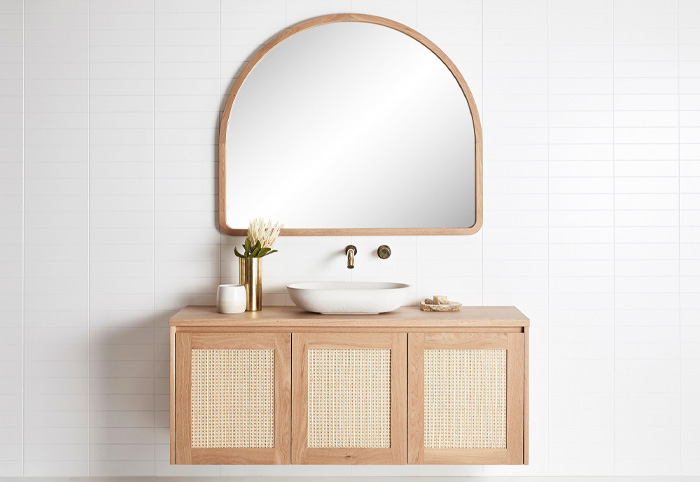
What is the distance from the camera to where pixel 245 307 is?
8.04 ft

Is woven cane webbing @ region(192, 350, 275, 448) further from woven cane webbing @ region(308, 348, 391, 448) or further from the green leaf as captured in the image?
the green leaf

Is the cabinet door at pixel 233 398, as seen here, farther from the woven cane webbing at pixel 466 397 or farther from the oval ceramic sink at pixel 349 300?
the woven cane webbing at pixel 466 397

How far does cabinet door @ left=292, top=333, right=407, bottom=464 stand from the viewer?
2273mm

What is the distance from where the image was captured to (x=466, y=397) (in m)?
2.28

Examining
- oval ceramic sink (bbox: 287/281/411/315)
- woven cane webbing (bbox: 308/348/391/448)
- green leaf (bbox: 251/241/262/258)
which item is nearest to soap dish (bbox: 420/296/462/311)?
oval ceramic sink (bbox: 287/281/411/315)

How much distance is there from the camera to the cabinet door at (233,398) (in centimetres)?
227

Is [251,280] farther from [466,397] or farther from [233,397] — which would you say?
[466,397]

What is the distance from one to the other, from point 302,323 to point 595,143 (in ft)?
5.24

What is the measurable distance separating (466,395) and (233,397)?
3.05 feet

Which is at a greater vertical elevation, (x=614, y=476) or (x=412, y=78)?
(x=412, y=78)

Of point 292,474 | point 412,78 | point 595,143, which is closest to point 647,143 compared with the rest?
point 595,143

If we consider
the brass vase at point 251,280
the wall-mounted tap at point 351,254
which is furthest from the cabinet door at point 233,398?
the wall-mounted tap at point 351,254

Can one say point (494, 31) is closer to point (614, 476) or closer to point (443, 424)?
point (443, 424)

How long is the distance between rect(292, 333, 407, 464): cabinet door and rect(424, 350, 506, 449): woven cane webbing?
148mm
